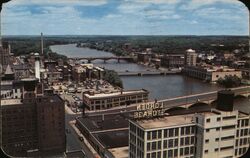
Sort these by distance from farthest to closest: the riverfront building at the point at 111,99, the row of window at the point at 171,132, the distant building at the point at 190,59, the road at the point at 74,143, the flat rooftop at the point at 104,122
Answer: the distant building at the point at 190,59 → the riverfront building at the point at 111,99 → the flat rooftop at the point at 104,122 → the road at the point at 74,143 → the row of window at the point at 171,132

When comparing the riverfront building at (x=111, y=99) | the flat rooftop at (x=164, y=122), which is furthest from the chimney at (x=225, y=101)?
the riverfront building at (x=111, y=99)

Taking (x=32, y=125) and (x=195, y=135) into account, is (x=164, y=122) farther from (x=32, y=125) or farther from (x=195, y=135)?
(x=32, y=125)

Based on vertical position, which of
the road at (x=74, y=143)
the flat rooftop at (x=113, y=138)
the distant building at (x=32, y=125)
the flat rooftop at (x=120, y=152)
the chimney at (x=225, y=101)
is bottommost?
the road at (x=74, y=143)

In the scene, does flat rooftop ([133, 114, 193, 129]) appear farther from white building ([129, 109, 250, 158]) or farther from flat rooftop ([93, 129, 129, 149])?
flat rooftop ([93, 129, 129, 149])

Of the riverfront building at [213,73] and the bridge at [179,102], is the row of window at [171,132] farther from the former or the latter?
the riverfront building at [213,73]

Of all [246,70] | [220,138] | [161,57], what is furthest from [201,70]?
[220,138]

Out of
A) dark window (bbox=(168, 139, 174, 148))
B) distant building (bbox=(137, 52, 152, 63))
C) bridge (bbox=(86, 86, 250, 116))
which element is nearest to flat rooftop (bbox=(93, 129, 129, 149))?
dark window (bbox=(168, 139, 174, 148))

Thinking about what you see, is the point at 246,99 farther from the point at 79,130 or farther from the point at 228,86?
the point at 79,130
